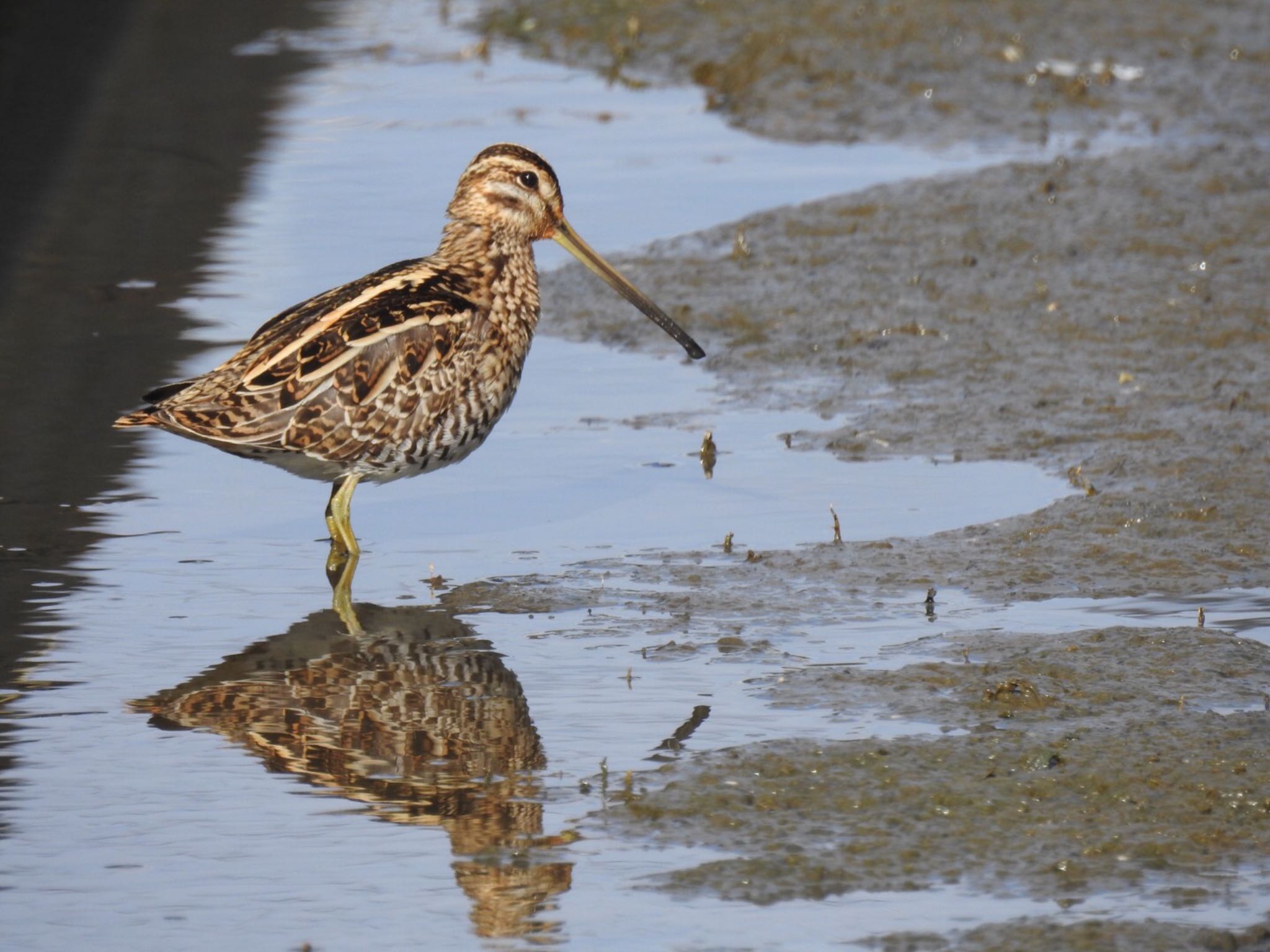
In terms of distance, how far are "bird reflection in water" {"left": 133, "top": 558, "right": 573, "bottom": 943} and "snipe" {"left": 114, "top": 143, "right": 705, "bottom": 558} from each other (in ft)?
1.76

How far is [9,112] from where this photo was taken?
13266mm

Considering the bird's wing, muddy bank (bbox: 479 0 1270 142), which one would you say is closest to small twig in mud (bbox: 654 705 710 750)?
the bird's wing

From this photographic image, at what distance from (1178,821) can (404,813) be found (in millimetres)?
1851

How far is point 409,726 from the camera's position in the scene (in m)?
5.93

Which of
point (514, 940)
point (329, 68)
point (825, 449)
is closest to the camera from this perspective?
point (514, 940)

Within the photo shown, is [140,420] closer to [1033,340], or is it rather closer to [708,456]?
[708,456]

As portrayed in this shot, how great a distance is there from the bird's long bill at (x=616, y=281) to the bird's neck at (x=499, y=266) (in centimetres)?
22

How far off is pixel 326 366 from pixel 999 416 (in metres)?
2.87

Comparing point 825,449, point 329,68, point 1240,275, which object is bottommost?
point 825,449

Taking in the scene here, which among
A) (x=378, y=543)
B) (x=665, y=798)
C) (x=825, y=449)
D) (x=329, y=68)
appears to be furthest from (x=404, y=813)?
(x=329, y=68)

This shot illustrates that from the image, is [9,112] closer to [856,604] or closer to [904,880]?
[856,604]

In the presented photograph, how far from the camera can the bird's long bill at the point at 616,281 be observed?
8148 millimetres

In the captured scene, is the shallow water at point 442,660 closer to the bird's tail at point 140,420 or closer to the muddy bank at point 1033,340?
the muddy bank at point 1033,340

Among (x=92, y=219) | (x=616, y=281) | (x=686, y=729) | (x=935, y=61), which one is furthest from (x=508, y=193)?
(x=935, y=61)
